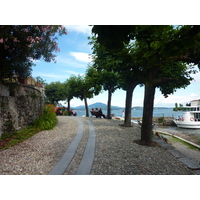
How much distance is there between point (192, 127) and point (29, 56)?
1918cm

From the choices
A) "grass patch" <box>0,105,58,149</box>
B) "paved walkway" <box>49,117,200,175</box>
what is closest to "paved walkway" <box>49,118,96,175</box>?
"paved walkway" <box>49,117,200,175</box>

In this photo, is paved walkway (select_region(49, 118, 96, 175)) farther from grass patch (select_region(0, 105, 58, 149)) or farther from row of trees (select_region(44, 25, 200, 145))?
row of trees (select_region(44, 25, 200, 145))

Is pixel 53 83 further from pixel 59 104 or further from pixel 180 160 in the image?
pixel 180 160

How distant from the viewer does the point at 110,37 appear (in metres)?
2.30

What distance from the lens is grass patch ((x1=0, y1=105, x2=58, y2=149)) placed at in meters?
4.38

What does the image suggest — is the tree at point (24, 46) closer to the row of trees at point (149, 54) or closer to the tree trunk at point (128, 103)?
the row of trees at point (149, 54)

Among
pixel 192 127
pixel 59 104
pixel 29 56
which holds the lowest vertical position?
pixel 192 127

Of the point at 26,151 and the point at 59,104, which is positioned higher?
the point at 59,104

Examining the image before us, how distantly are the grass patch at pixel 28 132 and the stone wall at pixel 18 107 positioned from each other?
218mm

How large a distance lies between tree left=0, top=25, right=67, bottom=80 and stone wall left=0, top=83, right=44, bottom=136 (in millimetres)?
764

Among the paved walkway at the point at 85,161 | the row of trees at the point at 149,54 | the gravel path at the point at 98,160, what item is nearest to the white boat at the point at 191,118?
the row of trees at the point at 149,54

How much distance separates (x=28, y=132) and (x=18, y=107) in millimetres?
1122

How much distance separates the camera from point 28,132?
5637mm

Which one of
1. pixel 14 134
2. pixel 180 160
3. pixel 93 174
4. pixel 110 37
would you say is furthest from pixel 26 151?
pixel 180 160
